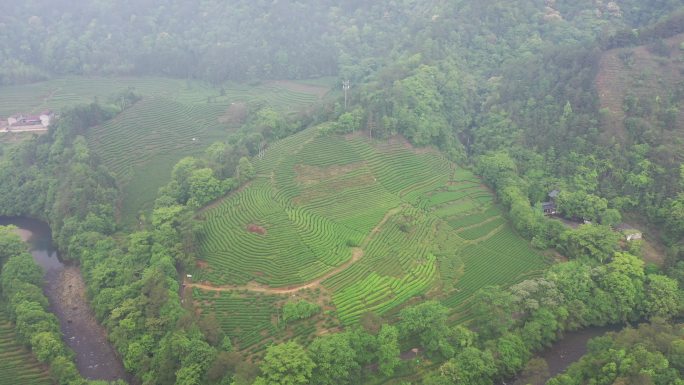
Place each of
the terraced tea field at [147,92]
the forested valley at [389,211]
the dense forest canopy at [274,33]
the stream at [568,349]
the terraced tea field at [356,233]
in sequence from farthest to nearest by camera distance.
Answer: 1. the terraced tea field at [147,92]
2. the dense forest canopy at [274,33]
3. the terraced tea field at [356,233]
4. the stream at [568,349]
5. the forested valley at [389,211]

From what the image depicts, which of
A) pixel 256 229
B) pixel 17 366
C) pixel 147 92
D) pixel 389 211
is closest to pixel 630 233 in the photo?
pixel 389 211

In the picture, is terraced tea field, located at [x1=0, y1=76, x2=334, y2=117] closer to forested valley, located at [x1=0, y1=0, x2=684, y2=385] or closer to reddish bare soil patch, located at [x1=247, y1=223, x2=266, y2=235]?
forested valley, located at [x1=0, y1=0, x2=684, y2=385]

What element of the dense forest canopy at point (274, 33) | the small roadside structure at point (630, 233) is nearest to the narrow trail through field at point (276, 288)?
the small roadside structure at point (630, 233)

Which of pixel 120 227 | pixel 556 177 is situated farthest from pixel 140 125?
pixel 556 177

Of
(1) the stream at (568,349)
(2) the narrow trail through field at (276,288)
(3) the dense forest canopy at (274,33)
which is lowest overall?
(1) the stream at (568,349)

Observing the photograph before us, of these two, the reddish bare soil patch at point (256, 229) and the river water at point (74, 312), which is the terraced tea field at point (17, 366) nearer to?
the river water at point (74, 312)

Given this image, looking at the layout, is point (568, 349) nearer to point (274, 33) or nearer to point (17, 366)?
point (17, 366)

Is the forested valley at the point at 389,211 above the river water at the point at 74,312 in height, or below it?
above
